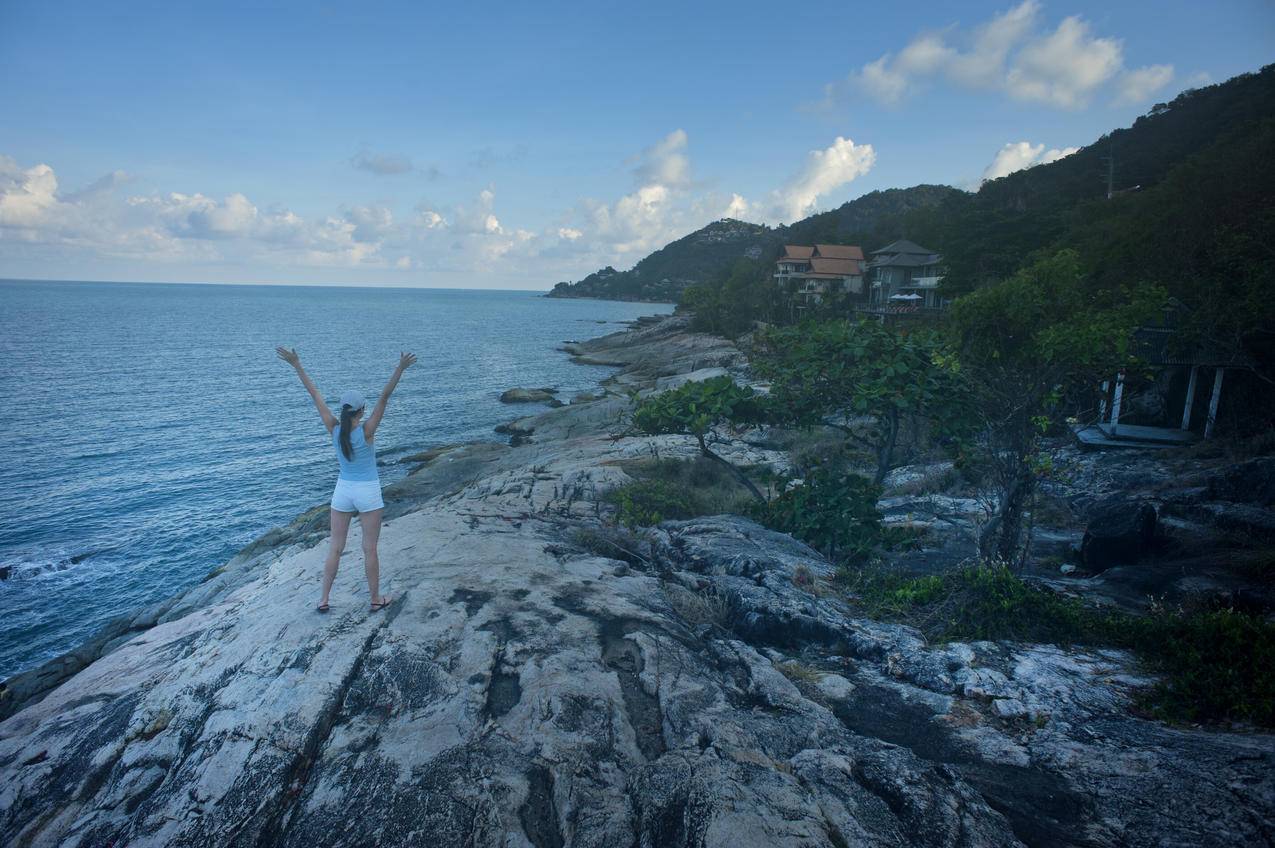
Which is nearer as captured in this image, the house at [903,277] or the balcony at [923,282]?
the house at [903,277]

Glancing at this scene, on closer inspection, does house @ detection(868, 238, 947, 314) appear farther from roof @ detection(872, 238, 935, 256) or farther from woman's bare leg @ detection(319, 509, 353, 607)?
woman's bare leg @ detection(319, 509, 353, 607)

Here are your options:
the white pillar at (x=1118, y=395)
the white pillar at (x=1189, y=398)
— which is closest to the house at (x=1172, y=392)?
the white pillar at (x=1189, y=398)

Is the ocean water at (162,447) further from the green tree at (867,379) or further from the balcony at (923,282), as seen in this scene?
the balcony at (923,282)

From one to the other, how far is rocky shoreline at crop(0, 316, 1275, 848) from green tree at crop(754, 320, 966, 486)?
3661mm

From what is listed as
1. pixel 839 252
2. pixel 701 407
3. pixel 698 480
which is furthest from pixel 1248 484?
pixel 839 252

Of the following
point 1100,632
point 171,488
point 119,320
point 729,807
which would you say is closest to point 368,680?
point 729,807

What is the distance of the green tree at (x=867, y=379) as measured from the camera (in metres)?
10.0

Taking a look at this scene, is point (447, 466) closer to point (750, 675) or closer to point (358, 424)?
point (358, 424)

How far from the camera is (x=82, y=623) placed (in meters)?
17.2

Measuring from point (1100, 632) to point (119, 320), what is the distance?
Answer: 151072mm

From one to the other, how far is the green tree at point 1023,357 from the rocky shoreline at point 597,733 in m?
3.16

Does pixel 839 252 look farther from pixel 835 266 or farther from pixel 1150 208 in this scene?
pixel 1150 208

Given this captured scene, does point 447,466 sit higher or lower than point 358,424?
lower

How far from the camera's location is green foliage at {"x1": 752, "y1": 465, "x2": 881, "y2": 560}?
10.5m
